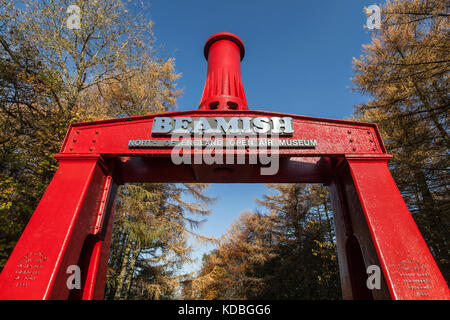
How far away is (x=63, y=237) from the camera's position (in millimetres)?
2695

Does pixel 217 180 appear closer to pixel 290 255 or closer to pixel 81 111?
pixel 81 111

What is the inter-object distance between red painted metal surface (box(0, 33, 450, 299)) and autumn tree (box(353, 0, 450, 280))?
6.28 metres

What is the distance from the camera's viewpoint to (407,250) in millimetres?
2619

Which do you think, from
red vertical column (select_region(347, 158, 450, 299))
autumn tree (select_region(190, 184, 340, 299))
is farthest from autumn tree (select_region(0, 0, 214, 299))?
red vertical column (select_region(347, 158, 450, 299))

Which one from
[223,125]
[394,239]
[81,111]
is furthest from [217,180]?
[81,111]

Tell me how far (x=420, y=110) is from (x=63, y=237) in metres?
12.4

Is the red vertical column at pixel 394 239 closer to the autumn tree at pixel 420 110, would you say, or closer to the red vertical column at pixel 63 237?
the red vertical column at pixel 63 237

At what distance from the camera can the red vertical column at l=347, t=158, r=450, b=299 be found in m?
2.42
